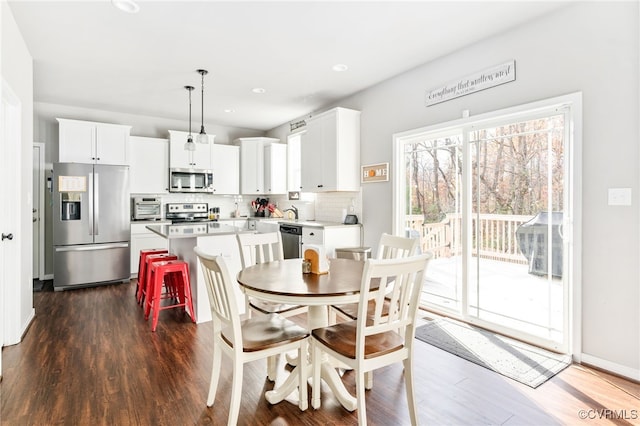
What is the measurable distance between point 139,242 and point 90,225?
721 mm

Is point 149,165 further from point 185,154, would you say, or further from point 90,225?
point 90,225

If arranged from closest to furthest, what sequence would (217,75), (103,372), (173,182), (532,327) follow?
(103,372)
(532,327)
(217,75)
(173,182)

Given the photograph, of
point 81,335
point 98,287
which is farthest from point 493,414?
point 98,287

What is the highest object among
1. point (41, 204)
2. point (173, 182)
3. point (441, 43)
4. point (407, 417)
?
point (441, 43)

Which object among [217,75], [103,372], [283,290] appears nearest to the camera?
[283,290]

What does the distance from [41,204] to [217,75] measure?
362 cm

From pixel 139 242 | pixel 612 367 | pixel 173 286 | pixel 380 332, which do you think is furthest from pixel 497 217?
pixel 139 242

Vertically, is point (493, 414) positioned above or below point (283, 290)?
below

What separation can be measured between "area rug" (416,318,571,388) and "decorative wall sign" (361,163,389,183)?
1832 millimetres

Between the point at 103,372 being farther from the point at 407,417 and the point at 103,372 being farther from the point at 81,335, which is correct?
the point at 407,417

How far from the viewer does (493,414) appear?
2.00 meters

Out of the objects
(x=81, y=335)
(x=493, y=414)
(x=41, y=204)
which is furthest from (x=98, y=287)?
(x=493, y=414)

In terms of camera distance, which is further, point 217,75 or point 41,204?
point 41,204

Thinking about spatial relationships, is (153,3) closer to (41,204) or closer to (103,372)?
(103,372)
